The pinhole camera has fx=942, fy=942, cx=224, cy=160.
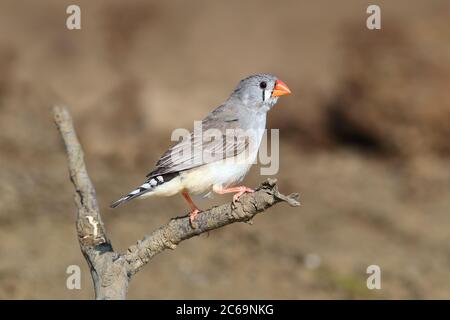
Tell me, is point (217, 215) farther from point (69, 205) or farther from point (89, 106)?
point (89, 106)

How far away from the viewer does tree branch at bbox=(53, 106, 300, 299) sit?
226 inches

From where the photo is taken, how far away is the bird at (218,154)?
261 inches

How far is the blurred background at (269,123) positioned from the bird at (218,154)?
351 centimetres

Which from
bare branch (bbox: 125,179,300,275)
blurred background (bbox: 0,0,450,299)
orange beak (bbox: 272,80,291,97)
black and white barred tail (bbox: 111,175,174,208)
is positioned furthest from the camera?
blurred background (bbox: 0,0,450,299)

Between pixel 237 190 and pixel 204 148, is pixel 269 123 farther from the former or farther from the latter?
pixel 237 190

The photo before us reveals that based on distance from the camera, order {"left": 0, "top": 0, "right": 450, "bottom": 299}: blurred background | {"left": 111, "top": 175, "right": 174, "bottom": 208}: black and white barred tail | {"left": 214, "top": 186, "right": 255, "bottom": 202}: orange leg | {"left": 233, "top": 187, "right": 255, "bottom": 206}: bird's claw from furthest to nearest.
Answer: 1. {"left": 0, "top": 0, "right": 450, "bottom": 299}: blurred background
2. {"left": 111, "top": 175, "right": 174, "bottom": 208}: black and white barred tail
3. {"left": 214, "top": 186, "right": 255, "bottom": 202}: orange leg
4. {"left": 233, "top": 187, "right": 255, "bottom": 206}: bird's claw

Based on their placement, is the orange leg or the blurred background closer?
the orange leg

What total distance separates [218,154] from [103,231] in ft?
3.25

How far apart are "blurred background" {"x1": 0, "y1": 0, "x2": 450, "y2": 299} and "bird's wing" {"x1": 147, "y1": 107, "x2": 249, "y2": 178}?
361 cm

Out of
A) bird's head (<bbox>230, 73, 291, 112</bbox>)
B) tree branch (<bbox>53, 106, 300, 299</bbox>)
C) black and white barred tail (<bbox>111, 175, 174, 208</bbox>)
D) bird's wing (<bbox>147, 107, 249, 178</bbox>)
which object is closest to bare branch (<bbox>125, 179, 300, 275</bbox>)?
tree branch (<bbox>53, 106, 300, 299</bbox>)

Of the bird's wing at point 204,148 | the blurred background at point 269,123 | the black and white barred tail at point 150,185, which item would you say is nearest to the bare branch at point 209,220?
the black and white barred tail at point 150,185

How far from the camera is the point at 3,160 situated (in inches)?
502

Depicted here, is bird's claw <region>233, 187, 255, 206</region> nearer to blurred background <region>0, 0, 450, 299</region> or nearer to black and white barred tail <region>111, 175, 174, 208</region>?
black and white barred tail <region>111, 175, 174, 208</region>

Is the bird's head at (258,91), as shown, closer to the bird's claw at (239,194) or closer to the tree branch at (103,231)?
the bird's claw at (239,194)
